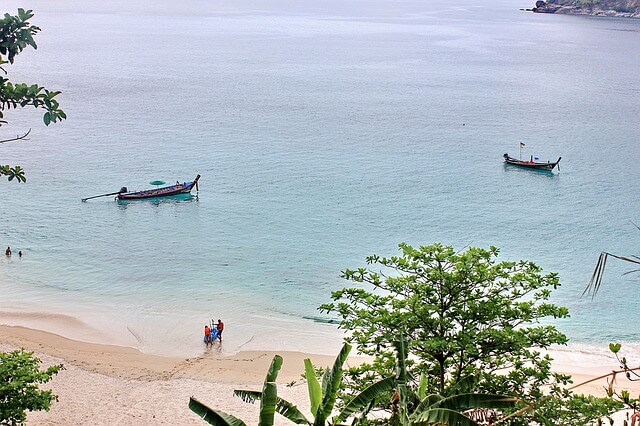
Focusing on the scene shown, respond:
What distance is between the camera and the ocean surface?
39562 mm

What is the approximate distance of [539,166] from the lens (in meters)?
66.5

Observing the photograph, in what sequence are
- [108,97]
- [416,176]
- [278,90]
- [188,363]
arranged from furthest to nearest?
[278,90] → [108,97] → [416,176] → [188,363]

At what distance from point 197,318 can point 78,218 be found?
67.5ft

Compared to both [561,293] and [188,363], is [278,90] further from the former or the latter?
[188,363]

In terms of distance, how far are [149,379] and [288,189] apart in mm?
32426

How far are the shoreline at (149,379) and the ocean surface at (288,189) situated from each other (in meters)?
1.54

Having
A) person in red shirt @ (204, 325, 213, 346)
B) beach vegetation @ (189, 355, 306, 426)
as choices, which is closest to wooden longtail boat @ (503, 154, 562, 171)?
person in red shirt @ (204, 325, 213, 346)

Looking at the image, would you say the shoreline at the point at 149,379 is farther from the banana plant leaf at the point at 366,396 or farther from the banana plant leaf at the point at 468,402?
the banana plant leaf at the point at 468,402

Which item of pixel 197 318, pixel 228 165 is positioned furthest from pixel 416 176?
pixel 197 318

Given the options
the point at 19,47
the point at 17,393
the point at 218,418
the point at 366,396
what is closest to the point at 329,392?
the point at 366,396

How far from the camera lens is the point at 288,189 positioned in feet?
197

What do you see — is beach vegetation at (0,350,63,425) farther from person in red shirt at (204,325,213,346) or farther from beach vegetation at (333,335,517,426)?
person in red shirt at (204,325,213,346)

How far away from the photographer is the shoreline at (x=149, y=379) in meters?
25.2

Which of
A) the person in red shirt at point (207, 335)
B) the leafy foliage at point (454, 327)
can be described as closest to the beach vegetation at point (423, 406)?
the leafy foliage at point (454, 327)
